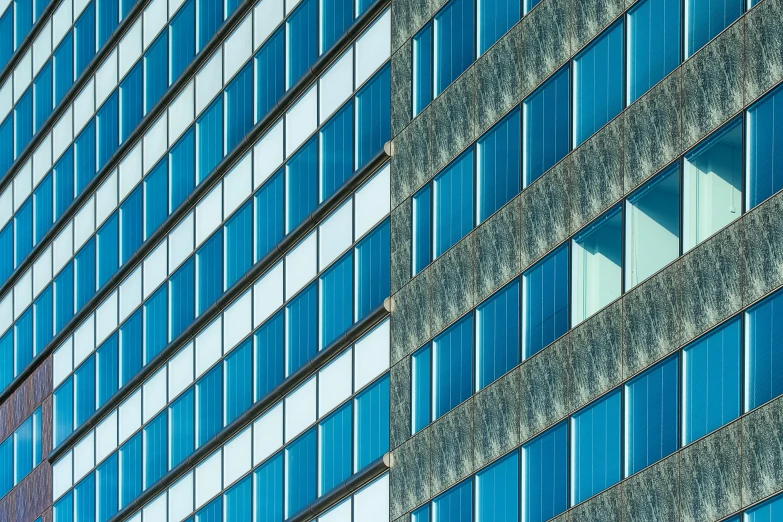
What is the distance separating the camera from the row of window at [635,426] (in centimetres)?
2569

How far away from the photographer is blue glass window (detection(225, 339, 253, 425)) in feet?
138

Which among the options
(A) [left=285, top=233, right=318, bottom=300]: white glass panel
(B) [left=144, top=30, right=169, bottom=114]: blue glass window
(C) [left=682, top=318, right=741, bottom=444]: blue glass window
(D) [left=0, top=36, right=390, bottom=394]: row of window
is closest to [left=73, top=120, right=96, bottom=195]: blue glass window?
(D) [left=0, top=36, right=390, bottom=394]: row of window

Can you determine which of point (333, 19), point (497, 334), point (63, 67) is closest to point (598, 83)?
point (497, 334)

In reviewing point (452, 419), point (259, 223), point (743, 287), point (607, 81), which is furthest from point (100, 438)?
point (743, 287)

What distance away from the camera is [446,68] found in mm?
34750

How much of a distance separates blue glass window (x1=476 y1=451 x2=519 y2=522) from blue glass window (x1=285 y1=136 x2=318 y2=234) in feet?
33.9

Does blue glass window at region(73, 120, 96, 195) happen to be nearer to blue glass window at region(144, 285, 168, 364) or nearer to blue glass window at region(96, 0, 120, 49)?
blue glass window at region(96, 0, 120, 49)

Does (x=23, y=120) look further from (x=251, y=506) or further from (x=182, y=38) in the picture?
(x=251, y=506)

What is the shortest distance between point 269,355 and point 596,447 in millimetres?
13747

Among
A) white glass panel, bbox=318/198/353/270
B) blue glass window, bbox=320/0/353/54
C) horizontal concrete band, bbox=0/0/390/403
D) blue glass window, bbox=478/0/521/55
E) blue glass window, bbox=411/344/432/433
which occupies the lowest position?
blue glass window, bbox=411/344/432/433

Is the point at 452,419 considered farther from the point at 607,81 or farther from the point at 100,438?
the point at 100,438

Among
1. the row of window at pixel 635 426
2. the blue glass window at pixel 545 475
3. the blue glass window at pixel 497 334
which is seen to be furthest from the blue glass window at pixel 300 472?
the blue glass window at pixel 545 475

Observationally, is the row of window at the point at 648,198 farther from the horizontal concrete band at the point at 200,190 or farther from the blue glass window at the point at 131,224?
the blue glass window at the point at 131,224

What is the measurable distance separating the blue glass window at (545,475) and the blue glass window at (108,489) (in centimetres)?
2046
